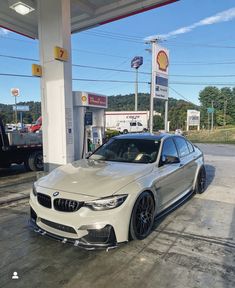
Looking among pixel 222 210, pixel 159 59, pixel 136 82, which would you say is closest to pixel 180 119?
pixel 136 82

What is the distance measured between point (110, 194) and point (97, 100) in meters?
6.71

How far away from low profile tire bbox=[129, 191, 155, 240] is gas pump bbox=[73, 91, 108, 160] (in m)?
5.72

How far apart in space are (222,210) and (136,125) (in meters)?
37.4

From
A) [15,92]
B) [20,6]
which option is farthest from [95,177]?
[15,92]

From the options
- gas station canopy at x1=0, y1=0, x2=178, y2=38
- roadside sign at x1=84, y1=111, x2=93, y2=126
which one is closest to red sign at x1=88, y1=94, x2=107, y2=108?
roadside sign at x1=84, y1=111, x2=93, y2=126

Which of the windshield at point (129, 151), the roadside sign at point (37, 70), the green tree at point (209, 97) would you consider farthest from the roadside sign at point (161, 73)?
the green tree at point (209, 97)

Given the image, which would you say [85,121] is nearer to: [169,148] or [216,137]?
[169,148]

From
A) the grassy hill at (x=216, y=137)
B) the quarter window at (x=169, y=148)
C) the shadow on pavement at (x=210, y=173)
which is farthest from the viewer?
Result: the grassy hill at (x=216, y=137)

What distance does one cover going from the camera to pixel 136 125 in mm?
42594

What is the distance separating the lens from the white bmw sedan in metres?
3.31

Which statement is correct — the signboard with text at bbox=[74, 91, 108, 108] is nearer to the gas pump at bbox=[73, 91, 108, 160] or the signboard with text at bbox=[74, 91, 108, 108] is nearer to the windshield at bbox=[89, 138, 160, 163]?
the gas pump at bbox=[73, 91, 108, 160]

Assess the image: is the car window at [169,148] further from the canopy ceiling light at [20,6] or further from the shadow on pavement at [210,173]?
the canopy ceiling light at [20,6]

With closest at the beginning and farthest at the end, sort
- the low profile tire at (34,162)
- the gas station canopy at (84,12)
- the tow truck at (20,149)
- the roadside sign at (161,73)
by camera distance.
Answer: the gas station canopy at (84,12) → the tow truck at (20,149) → the low profile tire at (34,162) → the roadside sign at (161,73)

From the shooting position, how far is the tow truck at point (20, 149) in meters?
9.03
